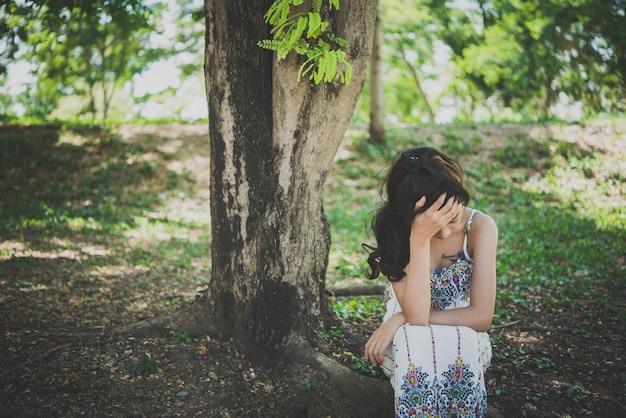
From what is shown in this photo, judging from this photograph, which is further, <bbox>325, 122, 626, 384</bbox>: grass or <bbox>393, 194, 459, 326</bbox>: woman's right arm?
<bbox>325, 122, 626, 384</bbox>: grass

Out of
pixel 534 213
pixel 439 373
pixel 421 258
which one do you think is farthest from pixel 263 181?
pixel 534 213

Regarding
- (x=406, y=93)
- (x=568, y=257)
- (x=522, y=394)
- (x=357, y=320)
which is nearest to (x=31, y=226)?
(x=357, y=320)

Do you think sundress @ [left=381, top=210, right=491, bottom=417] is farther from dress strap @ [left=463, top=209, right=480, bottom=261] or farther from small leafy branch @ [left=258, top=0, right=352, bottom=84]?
small leafy branch @ [left=258, top=0, right=352, bottom=84]

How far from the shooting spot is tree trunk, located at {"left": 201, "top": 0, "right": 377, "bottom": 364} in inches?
136

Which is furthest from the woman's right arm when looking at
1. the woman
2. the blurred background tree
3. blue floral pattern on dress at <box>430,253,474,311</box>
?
the blurred background tree

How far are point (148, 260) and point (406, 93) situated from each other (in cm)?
2530

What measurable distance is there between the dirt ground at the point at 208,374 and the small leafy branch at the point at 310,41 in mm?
2080

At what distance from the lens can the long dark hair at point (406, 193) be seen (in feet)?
9.12

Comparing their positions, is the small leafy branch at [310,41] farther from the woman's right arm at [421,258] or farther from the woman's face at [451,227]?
the woman's face at [451,227]

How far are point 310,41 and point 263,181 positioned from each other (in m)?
1.08

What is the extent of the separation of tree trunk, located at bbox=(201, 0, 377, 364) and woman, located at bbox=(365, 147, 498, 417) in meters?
0.68

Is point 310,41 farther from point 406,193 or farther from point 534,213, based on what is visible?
point 534,213

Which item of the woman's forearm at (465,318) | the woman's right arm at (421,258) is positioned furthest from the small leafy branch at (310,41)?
the woman's forearm at (465,318)

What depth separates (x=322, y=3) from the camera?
122 inches
